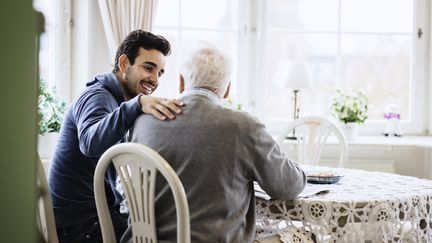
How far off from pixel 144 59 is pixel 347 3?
7.47ft

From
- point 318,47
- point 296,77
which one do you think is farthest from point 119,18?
point 318,47

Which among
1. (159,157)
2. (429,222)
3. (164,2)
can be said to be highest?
(164,2)

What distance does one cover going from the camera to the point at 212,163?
1641mm

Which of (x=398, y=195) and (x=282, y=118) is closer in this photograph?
(x=398, y=195)

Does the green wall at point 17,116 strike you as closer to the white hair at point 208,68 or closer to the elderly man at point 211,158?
the elderly man at point 211,158

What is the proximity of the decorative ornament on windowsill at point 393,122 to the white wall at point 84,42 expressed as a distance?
2.03 metres

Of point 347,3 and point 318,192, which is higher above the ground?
point 347,3

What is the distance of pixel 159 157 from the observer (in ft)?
5.07

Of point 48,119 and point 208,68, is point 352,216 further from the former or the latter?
point 48,119

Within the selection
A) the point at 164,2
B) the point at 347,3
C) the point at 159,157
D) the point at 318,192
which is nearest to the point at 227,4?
the point at 164,2

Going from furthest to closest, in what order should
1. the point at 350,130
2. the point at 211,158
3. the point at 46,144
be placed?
the point at 350,130 → the point at 46,144 → the point at 211,158

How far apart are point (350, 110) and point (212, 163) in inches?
92.3

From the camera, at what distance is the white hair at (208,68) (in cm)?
174

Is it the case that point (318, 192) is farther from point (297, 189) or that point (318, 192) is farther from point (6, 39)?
point (6, 39)
